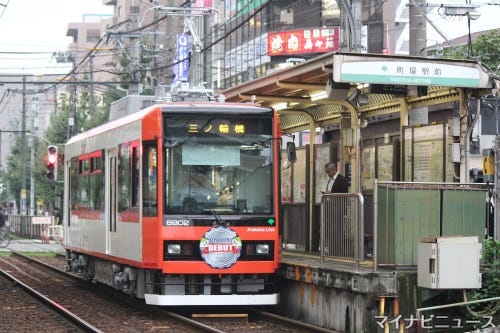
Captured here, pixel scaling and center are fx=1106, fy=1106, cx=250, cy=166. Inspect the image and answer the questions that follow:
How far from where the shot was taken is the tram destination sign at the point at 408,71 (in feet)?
49.0

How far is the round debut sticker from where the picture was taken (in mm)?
16641

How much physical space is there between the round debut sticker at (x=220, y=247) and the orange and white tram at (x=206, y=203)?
0.02m

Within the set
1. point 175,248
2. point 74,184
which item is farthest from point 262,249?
point 74,184

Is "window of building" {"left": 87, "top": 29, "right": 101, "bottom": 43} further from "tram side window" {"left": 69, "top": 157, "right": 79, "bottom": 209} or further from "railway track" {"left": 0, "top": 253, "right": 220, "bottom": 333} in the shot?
"tram side window" {"left": 69, "top": 157, "right": 79, "bottom": 209}

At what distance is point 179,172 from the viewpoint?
1681cm

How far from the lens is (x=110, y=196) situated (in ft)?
65.2

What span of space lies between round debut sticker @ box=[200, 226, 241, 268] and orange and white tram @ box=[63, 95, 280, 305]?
0.02 meters

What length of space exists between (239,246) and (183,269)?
92 centimetres

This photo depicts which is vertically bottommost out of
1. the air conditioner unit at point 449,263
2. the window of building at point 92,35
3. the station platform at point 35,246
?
the station platform at point 35,246

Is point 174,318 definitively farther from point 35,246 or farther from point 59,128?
point 59,128

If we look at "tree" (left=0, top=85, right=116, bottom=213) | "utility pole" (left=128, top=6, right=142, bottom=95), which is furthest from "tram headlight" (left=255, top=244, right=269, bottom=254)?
"tree" (left=0, top=85, right=116, bottom=213)

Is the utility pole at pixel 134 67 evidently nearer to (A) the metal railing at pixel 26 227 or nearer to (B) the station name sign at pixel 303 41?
(B) the station name sign at pixel 303 41

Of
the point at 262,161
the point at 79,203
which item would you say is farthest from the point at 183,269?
the point at 79,203

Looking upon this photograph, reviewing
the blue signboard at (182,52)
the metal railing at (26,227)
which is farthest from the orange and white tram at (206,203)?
the blue signboard at (182,52)
